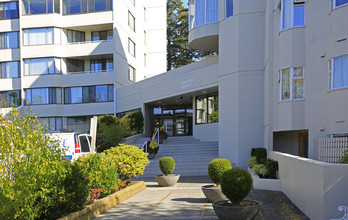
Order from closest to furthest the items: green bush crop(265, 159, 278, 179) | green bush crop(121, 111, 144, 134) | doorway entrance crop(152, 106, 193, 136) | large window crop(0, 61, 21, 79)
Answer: green bush crop(265, 159, 278, 179), green bush crop(121, 111, 144, 134), doorway entrance crop(152, 106, 193, 136), large window crop(0, 61, 21, 79)

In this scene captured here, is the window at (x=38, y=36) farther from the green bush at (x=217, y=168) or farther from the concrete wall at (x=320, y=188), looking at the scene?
the concrete wall at (x=320, y=188)

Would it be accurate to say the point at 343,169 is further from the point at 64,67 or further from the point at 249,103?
the point at 64,67

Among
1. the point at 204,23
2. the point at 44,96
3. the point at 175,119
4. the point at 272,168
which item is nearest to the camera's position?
the point at 272,168

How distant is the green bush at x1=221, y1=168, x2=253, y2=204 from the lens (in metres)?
7.32

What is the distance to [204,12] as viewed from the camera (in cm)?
2209

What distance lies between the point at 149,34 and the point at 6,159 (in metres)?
38.7

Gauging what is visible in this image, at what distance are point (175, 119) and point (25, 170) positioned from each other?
26730mm

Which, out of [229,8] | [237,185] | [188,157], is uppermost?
[229,8]

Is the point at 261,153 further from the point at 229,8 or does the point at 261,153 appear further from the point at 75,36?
the point at 75,36

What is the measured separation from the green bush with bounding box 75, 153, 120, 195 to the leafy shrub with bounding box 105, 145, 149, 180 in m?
1.34

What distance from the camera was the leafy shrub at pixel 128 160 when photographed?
470 inches

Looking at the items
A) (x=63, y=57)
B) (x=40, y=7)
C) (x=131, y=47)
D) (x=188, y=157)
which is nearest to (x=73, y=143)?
(x=188, y=157)

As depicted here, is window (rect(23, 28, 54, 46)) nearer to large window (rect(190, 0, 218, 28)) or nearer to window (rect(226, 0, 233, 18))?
large window (rect(190, 0, 218, 28))

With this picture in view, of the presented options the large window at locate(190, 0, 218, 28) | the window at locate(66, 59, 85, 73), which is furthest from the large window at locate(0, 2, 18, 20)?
the large window at locate(190, 0, 218, 28)
